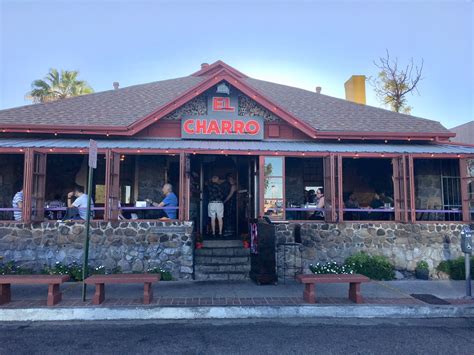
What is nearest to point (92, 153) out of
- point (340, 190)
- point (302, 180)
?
point (340, 190)

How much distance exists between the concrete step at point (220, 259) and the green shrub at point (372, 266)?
2.66m

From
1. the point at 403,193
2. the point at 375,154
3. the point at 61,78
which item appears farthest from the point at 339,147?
the point at 61,78

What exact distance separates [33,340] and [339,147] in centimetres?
824

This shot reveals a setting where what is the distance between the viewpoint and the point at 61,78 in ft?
74.1

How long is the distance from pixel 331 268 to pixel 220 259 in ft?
9.21

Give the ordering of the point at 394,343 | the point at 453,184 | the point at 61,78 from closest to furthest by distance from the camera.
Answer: the point at 394,343
the point at 453,184
the point at 61,78

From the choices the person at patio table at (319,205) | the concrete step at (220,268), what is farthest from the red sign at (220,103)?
the concrete step at (220,268)

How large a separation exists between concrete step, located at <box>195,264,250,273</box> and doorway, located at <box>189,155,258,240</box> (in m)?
2.21

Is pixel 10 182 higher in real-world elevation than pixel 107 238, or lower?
higher

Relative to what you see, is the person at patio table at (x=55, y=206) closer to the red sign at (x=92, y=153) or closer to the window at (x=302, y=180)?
the red sign at (x=92, y=153)

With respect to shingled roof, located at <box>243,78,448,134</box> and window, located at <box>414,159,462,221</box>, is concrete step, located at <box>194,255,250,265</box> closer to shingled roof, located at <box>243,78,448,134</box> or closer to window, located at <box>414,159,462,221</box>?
shingled roof, located at <box>243,78,448,134</box>

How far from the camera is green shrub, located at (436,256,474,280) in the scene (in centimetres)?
876

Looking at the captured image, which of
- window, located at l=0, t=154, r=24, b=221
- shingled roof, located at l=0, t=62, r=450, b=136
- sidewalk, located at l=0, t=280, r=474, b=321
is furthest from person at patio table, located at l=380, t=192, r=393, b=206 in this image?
window, located at l=0, t=154, r=24, b=221

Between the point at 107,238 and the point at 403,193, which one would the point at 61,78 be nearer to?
the point at 107,238
